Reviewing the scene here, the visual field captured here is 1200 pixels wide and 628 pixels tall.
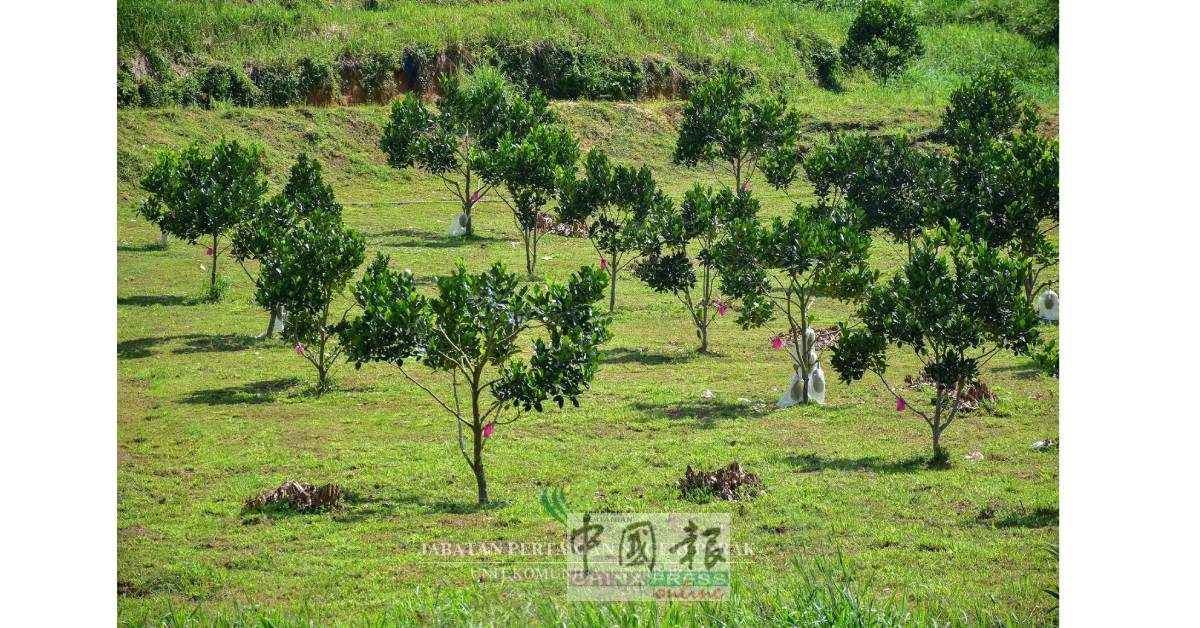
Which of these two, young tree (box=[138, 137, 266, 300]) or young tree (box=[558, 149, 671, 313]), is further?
young tree (box=[558, 149, 671, 313])

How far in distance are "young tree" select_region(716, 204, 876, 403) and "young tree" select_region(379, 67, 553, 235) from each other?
2.23 metres

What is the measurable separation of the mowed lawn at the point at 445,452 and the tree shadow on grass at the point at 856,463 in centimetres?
2

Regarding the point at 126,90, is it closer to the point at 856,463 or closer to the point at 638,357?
the point at 638,357

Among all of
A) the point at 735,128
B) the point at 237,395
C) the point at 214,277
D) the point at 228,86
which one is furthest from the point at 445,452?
the point at 735,128

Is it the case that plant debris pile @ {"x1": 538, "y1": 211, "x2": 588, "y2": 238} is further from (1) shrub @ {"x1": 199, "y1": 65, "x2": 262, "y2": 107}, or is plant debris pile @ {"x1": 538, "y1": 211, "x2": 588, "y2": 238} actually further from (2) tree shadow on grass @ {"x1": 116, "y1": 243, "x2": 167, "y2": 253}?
(2) tree shadow on grass @ {"x1": 116, "y1": 243, "x2": 167, "y2": 253}

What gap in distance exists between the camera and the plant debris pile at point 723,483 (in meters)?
7.12

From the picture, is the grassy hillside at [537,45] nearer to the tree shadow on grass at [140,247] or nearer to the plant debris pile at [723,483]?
the tree shadow on grass at [140,247]

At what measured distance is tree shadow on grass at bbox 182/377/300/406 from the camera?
320 inches

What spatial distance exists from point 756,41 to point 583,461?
3.57 meters

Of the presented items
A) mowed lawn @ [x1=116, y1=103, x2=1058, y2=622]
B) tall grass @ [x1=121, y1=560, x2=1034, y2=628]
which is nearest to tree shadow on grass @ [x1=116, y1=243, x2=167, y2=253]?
mowed lawn @ [x1=116, y1=103, x2=1058, y2=622]

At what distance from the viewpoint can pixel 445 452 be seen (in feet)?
25.7

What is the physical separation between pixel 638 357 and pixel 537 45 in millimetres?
2697
